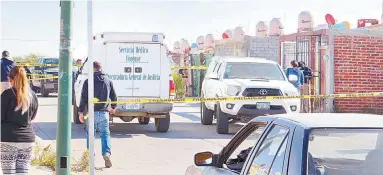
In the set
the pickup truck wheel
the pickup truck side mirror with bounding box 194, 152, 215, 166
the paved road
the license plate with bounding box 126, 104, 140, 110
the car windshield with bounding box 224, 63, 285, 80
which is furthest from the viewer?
the pickup truck wheel

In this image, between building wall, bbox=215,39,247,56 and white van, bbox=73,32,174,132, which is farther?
building wall, bbox=215,39,247,56

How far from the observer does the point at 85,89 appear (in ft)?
34.1

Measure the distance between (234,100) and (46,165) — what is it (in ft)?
17.2

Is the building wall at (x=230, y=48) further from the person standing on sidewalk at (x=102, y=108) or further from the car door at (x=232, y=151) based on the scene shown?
the car door at (x=232, y=151)

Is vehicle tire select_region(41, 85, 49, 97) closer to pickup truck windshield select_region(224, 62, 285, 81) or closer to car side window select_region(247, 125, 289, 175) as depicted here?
pickup truck windshield select_region(224, 62, 285, 81)

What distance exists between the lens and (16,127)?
6.42 meters

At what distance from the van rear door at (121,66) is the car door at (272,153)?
9710mm

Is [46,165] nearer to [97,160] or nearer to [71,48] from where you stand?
[97,160]

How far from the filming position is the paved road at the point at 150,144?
10086 mm

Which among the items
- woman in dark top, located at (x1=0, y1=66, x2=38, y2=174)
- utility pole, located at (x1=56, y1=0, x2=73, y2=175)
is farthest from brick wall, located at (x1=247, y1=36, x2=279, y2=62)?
woman in dark top, located at (x1=0, y1=66, x2=38, y2=174)

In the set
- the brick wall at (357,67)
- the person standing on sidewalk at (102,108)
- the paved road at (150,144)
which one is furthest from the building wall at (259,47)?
the person standing on sidewalk at (102,108)

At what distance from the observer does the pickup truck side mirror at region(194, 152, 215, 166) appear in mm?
5426

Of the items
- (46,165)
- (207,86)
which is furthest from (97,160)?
(207,86)

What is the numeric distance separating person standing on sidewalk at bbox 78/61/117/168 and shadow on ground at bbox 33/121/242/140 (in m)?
3.36
